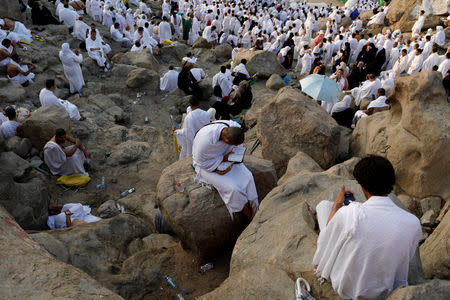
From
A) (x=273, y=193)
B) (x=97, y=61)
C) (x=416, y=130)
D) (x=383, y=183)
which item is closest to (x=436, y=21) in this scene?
(x=416, y=130)

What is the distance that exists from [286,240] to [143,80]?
9.82 meters

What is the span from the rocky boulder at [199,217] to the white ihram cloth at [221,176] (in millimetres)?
149

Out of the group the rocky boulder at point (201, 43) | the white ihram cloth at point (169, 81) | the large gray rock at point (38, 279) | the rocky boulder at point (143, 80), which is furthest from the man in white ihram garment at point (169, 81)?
the large gray rock at point (38, 279)

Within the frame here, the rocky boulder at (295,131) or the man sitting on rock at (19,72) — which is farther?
the man sitting on rock at (19,72)

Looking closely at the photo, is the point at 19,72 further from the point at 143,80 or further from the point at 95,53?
the point at 143,80

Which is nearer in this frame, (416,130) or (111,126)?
(416,130)

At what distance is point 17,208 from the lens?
5188 millimetres

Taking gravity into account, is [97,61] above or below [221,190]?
below

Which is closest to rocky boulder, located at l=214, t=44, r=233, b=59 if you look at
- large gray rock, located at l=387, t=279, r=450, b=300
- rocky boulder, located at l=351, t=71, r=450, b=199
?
rocky boulder, located at l=351, t=71, r=450, b=199

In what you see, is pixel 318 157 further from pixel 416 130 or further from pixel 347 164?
pixel 416 130

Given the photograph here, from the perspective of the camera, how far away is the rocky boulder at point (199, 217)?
4578mm

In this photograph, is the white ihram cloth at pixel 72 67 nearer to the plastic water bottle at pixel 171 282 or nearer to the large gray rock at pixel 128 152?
the large gray rock at pixel 128 152

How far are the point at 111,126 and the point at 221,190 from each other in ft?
19.5

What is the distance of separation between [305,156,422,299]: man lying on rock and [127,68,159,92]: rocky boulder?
414 inches
